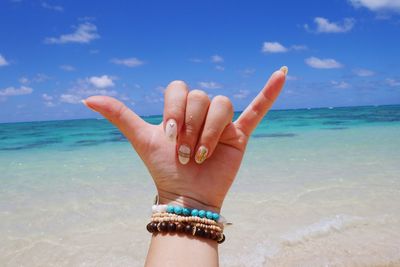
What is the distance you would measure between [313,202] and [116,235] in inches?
103

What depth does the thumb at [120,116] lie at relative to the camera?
141 cm

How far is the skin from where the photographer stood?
1328 mm

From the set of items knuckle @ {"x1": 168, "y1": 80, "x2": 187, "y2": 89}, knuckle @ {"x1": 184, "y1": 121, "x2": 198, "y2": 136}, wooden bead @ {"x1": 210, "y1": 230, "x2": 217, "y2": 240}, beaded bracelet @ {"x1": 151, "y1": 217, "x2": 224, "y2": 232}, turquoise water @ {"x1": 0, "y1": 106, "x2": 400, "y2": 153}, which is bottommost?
wooden bead @ {"x1": 210, "y1": 230, "x2": 217, "y2": 240}

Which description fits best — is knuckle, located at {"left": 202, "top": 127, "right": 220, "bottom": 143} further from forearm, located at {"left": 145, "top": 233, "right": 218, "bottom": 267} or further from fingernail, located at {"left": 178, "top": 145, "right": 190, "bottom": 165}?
forearm, located at {"left": 145, "top": 233, "right": 218, "bottom": 267}

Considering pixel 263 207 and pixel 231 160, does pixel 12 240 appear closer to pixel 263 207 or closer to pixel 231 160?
pixel 263 207

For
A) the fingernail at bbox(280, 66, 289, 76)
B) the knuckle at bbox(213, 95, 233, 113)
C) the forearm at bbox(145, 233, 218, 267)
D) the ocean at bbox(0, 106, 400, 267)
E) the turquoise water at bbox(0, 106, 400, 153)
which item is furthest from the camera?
the turquoise water at bbox(0, 106, 400, 153)

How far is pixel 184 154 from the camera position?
1.39 metres

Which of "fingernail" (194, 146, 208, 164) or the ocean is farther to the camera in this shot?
the ocean

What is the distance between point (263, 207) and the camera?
4.77m

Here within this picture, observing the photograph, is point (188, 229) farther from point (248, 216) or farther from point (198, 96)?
point (248, 216)

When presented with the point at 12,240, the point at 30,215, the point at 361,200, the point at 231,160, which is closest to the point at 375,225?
the point at 361,200

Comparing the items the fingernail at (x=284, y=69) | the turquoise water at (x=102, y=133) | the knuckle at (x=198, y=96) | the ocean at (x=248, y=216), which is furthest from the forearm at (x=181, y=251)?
the turquoise water at (x=102, y=133)

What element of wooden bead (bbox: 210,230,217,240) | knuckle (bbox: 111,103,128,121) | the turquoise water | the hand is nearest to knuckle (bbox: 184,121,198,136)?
the hand

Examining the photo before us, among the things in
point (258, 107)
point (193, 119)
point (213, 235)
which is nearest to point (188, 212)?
point (213, 235)
